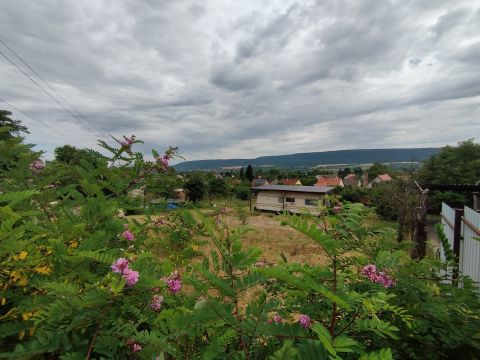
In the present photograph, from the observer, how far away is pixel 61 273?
1.26m

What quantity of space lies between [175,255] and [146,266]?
1179mm

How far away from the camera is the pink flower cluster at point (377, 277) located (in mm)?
1393

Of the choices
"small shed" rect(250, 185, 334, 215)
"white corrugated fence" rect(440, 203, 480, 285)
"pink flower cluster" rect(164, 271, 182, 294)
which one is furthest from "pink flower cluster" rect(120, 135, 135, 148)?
"small shed" rect(250, 185, 334, 215)

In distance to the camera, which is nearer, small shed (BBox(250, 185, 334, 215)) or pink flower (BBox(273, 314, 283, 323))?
pink flower (BBox(273, 314, 283, 323))

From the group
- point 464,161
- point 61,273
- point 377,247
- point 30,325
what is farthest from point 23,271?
point 464,161

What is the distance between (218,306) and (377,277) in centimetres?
88

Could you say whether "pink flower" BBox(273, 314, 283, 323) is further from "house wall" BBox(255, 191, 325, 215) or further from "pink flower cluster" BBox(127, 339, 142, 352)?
"house wall" BBox(255, 191, 325, 215)

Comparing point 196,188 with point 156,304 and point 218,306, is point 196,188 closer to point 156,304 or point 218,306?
point 156,304

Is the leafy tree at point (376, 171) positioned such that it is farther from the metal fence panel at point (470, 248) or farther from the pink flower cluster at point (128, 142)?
the pink flower cluster at point (128, 142)

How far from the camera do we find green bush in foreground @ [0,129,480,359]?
0.95 meters

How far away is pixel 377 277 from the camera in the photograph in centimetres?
140

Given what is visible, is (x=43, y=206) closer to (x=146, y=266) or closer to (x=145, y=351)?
(x=146, y=266)

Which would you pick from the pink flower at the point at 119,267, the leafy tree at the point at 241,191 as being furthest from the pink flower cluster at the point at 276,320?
the leafy tree at the point at 241,191

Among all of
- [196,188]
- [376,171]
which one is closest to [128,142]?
[196,188]
